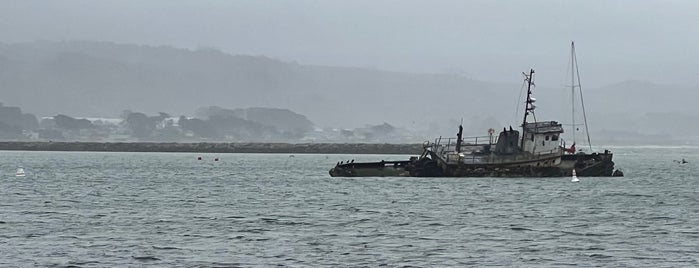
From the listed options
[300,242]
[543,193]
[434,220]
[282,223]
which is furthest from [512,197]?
[300,242]

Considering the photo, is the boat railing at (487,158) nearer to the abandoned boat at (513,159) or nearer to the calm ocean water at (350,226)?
the abandoned boat at (513,159)

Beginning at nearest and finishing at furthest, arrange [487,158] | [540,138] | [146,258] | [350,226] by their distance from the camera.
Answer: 1. [146,258]
2. [350,226]
3. [540,138]
4. [487,158]

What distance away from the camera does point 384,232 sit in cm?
5147

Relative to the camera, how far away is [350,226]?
54.8 metres

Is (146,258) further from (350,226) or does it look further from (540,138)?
(540,138)

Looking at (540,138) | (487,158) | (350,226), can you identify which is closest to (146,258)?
(350,226)

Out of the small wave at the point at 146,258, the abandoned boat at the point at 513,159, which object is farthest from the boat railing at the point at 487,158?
the small wave at the point at 146,258

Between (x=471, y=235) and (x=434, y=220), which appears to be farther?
(x=434, y=220)

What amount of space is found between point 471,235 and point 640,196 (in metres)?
35.4

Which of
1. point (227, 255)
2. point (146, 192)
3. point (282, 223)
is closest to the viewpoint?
point (227, 255)

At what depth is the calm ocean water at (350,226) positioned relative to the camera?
42.2m

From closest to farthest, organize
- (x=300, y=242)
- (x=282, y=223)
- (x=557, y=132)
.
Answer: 1. (x=300, y=242)
2. (x=282, y=223)
3. (x=557, y=132)

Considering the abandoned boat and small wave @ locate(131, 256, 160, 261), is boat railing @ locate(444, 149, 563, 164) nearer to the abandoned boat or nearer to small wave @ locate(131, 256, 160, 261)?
the abandoned boat

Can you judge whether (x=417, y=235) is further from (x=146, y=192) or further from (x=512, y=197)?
(x=146, y=192)
